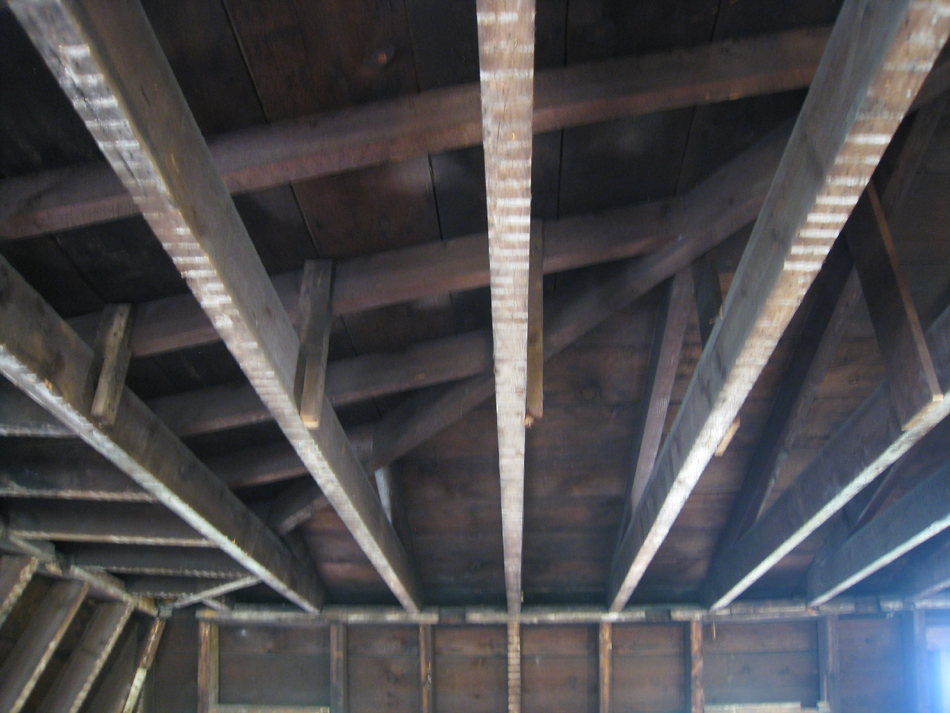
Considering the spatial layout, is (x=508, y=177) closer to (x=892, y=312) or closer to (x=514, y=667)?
(x=892, y=312)

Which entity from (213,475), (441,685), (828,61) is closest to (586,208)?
(828,61)

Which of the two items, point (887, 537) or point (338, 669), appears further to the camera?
Result: point (338, 669)

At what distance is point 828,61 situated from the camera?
1331 mm

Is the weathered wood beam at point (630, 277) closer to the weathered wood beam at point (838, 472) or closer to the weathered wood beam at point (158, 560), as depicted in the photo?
the weathered wood beam at point (838, 472)

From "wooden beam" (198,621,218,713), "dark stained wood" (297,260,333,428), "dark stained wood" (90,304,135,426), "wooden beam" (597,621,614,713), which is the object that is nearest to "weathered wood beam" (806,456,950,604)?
"wooden beam" (597,621,614,713)

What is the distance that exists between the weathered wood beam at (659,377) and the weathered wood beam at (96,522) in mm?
1764

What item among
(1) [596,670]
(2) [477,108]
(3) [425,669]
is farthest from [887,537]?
(2) [477,108]

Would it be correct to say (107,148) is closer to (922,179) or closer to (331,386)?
(331,386)

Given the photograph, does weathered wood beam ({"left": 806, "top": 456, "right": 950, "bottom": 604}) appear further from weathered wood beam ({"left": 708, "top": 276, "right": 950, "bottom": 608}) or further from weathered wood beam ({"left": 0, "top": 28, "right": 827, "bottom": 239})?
→ weathered wood beam ({"left": 0, "top": 28, "right": 827, "bottom": 239})

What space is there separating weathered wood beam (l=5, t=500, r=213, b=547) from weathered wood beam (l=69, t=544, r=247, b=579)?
407 mm

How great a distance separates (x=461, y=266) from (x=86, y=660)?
3267 mm

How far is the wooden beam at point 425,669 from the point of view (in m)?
4.32

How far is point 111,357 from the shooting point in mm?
2213

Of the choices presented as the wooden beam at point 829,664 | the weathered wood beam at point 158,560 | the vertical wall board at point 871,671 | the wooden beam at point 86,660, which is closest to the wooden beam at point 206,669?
the wooden beam at point 86,660
